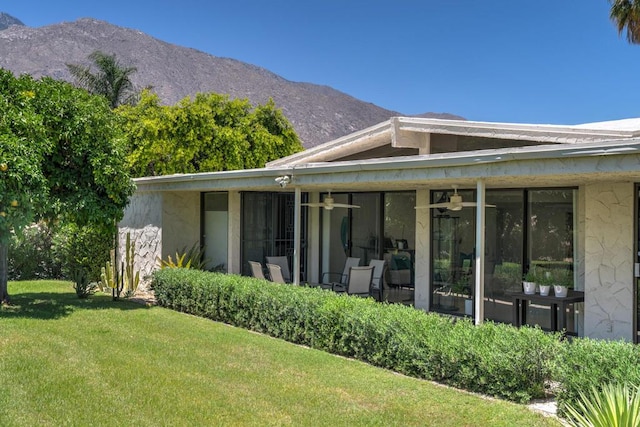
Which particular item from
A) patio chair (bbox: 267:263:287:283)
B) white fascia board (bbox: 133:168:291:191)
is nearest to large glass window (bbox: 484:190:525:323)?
white fascia board (bbox: 133:168:291:191)

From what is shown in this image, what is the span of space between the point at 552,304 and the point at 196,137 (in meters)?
22.8

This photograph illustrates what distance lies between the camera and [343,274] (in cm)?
1323

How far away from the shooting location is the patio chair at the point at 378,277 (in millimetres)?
12438

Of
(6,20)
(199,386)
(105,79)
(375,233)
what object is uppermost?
(6,20)

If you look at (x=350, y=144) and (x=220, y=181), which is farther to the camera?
(x=350, y=144)

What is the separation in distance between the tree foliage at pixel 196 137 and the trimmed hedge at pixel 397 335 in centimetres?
1851

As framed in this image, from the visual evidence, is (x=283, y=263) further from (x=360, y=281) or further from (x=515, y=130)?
(x=515, y=130)

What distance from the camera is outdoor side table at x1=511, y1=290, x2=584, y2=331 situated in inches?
361

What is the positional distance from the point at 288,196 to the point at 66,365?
8.35m

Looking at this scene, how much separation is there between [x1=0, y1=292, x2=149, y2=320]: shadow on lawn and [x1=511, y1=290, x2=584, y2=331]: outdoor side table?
768 cm

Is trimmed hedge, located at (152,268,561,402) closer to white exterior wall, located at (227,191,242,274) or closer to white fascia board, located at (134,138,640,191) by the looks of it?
white fascia board, located at (134,138,640,191)

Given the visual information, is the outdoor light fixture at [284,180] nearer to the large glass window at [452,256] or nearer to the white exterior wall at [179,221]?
the large glass window at [452,256]

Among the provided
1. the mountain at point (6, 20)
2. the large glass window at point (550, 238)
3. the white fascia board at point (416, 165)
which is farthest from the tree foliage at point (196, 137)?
the mountain at point (6, 20)

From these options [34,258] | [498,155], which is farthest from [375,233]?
[34,258]
